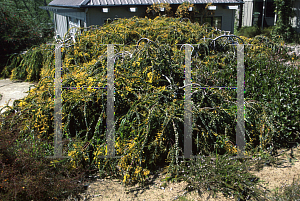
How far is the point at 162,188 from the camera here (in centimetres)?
296

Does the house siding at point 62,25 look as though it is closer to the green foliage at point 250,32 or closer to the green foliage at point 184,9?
the green foliage at point 184,9

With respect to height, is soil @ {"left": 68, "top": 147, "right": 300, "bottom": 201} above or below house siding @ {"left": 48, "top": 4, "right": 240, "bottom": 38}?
below

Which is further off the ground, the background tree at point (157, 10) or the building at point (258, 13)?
the building at point (258, 13)

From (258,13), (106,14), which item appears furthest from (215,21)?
(258,13)

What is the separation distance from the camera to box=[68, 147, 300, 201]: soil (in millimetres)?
2834

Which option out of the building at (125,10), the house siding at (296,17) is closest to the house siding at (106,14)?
the building at (125,10)

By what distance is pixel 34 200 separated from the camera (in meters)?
2.64

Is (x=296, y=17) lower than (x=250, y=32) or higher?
higher

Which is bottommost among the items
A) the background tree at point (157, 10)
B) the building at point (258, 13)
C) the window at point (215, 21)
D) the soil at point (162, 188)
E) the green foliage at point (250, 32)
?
the soil at point (162, 188)

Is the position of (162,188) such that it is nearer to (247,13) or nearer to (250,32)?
(250,32)

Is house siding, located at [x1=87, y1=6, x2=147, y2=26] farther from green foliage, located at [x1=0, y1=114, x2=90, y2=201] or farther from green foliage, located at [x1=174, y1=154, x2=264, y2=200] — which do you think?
green foliage, located at [x1=174, y1=154, x2=264, y2=200]

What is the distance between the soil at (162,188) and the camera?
2.83 metres

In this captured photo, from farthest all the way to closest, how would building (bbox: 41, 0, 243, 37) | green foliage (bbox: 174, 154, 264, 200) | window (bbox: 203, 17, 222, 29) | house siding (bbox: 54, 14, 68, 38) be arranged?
house siding (bbox: 54, 14, 68, 38) → window (bbox: 203, 17, 222, 29) → building (bbox: 41, 0, 243, 37) → green foliage (bbox: 174, 154, 264, 200)

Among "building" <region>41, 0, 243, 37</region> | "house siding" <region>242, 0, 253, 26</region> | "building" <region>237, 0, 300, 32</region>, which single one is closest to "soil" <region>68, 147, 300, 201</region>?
"building" <region>41, 0, 243, 37</region>
